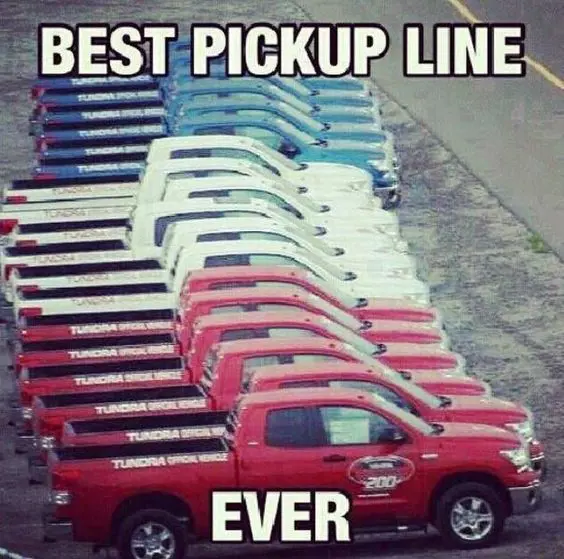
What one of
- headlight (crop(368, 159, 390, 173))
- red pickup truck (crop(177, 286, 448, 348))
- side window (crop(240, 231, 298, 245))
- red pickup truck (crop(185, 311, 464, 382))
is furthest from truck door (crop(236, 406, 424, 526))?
headlight (crop(368, 159, 390, 173))

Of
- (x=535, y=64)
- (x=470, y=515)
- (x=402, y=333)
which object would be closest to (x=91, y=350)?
(x=402, y=333)

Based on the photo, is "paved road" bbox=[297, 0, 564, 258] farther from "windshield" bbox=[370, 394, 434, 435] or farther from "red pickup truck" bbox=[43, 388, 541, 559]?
"red pickup truck" bbox=[43, 388, 541, 559]

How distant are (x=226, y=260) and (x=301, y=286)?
1.62m

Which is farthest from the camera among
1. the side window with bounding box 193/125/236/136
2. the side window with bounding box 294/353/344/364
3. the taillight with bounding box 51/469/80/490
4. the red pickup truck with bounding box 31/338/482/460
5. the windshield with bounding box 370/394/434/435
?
the side window with bounding box 193/125/236/136

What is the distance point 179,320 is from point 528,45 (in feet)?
67.8

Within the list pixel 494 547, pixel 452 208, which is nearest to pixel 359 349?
pixel 494 547

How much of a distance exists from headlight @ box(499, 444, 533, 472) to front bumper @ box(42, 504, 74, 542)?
3.66m

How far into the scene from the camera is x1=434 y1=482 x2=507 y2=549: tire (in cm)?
2644

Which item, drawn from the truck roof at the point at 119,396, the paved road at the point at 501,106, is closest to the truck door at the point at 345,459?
the truck roof at the point at 119,396

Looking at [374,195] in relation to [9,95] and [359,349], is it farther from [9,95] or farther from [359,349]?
[9,95]

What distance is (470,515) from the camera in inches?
1045

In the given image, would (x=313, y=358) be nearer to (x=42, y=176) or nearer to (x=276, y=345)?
(x=276, y=345)

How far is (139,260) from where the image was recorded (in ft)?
112

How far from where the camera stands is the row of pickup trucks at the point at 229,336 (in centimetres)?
2628
